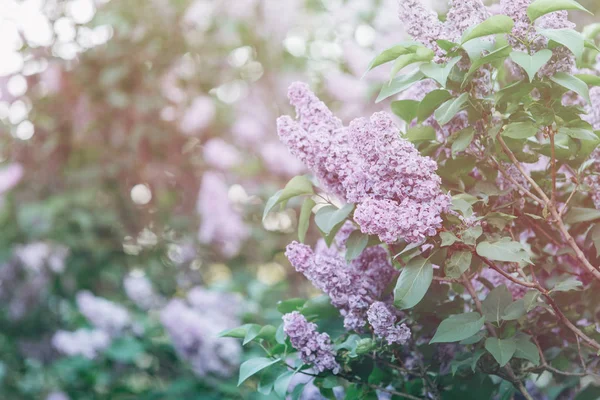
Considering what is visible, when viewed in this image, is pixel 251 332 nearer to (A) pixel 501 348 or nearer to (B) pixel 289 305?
(B) pixel 289 305

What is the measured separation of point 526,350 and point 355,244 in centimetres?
25

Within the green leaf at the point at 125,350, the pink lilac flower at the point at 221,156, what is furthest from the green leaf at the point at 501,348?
the pink lilac flower at the point at 221,156

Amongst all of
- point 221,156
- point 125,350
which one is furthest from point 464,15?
point 221,156

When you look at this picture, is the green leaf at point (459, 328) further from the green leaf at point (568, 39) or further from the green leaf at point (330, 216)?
the green leaf at point (568, 39)

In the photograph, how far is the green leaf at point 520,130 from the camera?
2.53 ft

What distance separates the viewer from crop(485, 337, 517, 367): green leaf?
0.75 m

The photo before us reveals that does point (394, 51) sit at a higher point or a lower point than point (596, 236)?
higher

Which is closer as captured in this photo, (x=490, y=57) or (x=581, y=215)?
(x=490, y=57)

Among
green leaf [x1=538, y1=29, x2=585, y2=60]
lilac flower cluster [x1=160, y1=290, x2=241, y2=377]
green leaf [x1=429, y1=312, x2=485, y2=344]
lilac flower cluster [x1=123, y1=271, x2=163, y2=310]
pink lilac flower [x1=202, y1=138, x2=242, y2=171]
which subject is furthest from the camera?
pink lilac flower [x1=202, y1=138, x2=242, y2=171]

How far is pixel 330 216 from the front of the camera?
0.85 m

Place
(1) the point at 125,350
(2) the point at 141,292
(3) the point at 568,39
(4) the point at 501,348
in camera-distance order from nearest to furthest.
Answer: (3) the point at 568,39 → (4) the point at 501,348 → (1) the point at 125,350 → (2) the point at 141,292

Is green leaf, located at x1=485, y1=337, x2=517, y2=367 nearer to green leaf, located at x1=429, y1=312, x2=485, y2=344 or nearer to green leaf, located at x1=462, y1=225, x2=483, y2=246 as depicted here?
green leaf, located at x1=429, y1=312, x2=485, y2=344

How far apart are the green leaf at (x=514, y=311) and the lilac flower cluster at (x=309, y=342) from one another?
0.23 metres

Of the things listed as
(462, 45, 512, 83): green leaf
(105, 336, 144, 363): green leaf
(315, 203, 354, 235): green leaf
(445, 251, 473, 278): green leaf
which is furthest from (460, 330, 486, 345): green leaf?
(105, 336, 144, 363): green leaf
